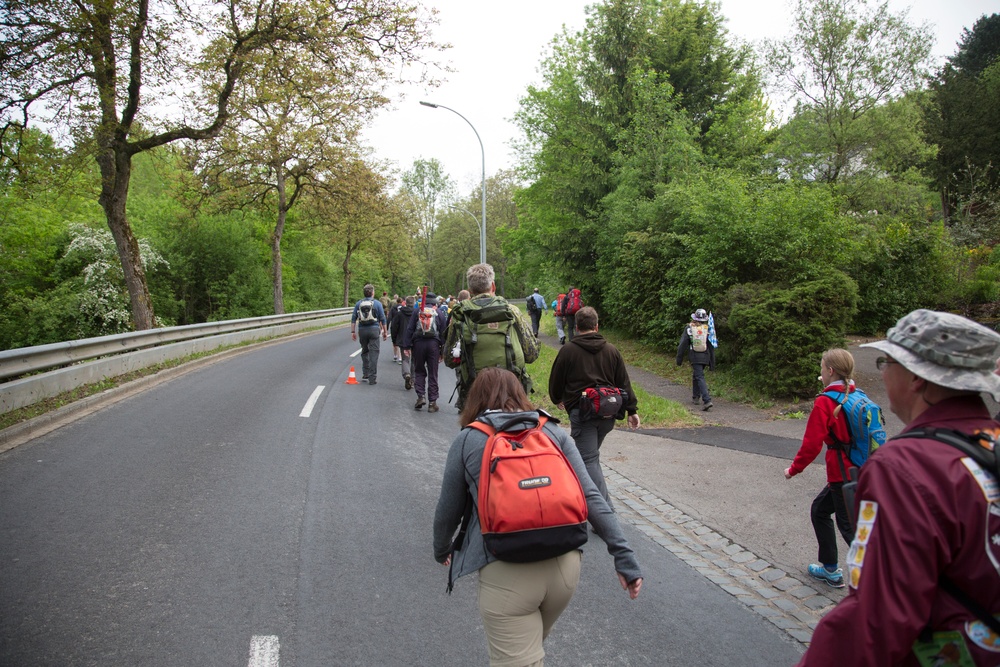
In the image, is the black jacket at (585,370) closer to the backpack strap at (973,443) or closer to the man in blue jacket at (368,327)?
the backpack strap at (973,443)

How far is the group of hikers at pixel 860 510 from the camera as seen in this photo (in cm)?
142

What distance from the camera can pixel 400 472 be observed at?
659cm

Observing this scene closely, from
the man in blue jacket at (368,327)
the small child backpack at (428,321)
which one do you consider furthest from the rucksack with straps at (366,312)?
the small child backpack at (428,321)

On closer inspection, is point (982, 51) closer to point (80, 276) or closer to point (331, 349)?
point (331, 349)

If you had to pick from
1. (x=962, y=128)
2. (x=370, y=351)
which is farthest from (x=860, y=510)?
(x=962, y=128)

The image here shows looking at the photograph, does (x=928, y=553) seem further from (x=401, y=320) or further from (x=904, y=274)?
(x=904, y=274)

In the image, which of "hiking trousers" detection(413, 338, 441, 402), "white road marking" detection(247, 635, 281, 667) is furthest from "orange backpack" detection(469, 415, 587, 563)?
"hiking trousers" detection(413, 338, 441, 402)

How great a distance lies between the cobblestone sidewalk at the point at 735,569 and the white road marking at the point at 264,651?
2.90m

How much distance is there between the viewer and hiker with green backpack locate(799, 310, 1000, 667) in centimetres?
141

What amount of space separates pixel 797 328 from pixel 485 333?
7.50 metres

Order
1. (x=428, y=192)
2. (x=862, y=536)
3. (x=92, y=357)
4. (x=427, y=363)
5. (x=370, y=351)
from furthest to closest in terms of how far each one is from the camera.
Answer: (x=428, y=192) < (x=370, y=351) < (x=92, y=357) < (x=427, y=363) < (x=862, y=536)

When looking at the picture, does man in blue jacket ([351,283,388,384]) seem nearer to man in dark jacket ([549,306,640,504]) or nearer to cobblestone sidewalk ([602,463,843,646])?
cobblestone sidewalk ([602,463,843,646])

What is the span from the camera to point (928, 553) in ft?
4.64

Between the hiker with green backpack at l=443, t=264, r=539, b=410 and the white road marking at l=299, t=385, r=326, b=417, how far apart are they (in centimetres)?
465
